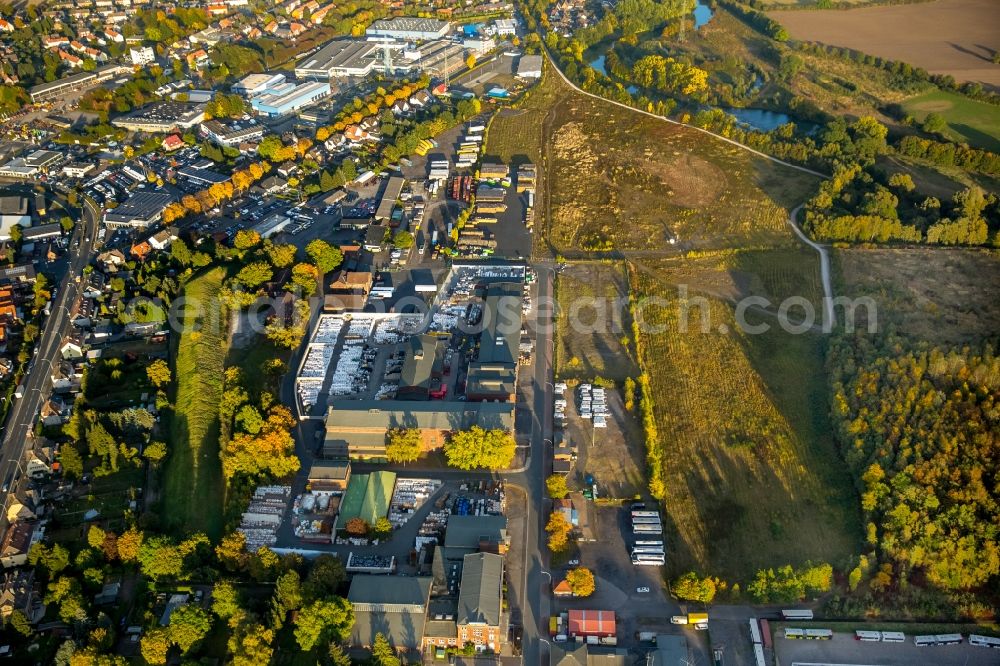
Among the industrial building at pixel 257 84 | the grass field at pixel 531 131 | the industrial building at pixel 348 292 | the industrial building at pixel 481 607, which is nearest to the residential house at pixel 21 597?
the industrial building at pixel 481 607

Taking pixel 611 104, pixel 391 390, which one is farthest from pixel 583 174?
pixel 391 390

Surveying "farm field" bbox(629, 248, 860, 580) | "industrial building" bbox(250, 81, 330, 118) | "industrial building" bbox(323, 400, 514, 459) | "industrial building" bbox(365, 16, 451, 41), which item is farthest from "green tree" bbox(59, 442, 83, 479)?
"industrial building" bbox(365, 16, 451, 41)

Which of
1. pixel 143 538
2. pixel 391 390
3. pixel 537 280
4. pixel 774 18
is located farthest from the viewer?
pixel 774 18

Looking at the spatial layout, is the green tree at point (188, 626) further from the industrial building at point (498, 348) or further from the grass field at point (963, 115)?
the grass field at point (963, 115)

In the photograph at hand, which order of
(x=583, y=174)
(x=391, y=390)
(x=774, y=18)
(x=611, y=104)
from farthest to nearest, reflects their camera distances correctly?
(x=774, y=18)
(x=611, y=104)
(x=583, y=174)
(x=391, y=390)

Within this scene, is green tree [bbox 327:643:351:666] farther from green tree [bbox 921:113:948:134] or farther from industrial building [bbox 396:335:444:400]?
green tree [bbox 921:113:948:134]

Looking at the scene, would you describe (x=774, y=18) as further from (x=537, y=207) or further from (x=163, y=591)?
(x=163, y=591)

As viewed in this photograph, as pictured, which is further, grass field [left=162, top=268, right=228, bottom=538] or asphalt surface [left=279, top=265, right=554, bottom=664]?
grass field [left=162, top=268, right=228, bottom=538]

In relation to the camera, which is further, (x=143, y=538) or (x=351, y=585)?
(x=143, y=538)
